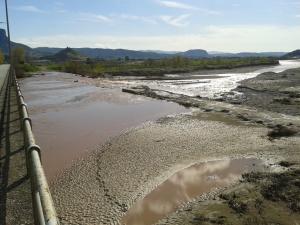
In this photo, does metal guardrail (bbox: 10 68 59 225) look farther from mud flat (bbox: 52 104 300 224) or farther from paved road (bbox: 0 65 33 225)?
mud flat (bbox: 52 104 300 224)

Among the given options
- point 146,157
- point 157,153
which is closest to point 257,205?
point 146,157

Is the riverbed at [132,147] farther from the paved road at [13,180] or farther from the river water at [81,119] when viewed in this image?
the paved road at [13,180]

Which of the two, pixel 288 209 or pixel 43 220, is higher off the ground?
pixel 43 220

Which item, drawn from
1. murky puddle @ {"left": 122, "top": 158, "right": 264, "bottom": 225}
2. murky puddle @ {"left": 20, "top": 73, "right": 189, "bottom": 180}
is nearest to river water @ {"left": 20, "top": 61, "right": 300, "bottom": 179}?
murky puddle @ {"left": 20, "top": 73, "right": 189, "bottom": 180}

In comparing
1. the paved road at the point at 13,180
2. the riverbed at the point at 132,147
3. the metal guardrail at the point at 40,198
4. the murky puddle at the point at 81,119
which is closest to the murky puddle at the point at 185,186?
the riverbed at the point at 132,147

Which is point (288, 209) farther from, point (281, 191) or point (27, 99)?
point (27, 99)

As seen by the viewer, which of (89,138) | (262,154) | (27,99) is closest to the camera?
(262,154)

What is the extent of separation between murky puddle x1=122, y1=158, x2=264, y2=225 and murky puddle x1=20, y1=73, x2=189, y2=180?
365cm

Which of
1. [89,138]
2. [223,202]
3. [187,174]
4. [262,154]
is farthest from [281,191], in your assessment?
[89,138]

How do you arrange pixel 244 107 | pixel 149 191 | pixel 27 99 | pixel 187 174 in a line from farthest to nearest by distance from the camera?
pixel 27 99
pixel 244 107
pixel 187 174
pixel 149 191

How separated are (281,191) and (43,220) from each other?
683 centimetres

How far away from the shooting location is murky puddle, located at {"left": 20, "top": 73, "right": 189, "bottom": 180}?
1450 centimetres

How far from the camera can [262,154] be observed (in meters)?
13.2

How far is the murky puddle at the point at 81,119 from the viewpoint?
571 inches
